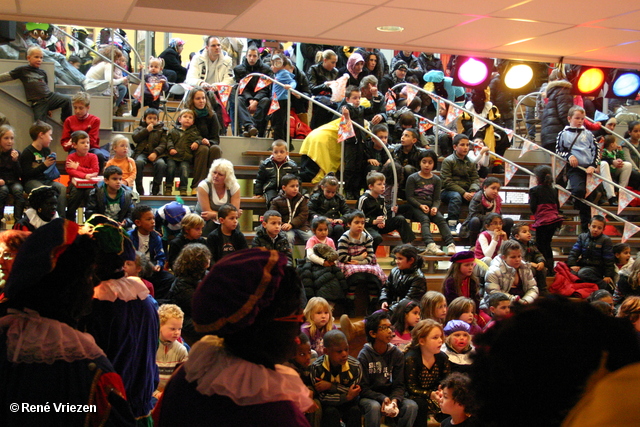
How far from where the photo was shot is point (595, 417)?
953 mm

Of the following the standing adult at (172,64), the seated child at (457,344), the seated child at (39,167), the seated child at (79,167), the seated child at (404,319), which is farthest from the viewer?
the standing adult at (172,64)

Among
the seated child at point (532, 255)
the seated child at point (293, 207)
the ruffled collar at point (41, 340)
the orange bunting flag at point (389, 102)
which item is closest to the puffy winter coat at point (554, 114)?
Result: the orange bunting flag at point (389, 102)

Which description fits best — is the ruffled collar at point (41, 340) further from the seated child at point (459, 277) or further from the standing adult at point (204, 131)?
the standing adult at point (204, 131)

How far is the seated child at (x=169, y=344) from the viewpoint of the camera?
4.14m

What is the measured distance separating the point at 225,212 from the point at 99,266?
387 cm

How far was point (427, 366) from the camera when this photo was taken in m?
4.58

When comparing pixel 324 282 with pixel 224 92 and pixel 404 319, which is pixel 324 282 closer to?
pixel 404 319

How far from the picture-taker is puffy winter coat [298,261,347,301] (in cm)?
602

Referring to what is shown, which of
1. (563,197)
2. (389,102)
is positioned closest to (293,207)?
(389,102)

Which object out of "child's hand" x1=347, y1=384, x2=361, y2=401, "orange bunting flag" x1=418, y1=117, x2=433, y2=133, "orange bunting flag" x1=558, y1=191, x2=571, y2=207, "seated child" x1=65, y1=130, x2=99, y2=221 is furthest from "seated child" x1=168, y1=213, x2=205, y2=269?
"orange bunting flag" x1=558, y1=191, x2=571, y2=207

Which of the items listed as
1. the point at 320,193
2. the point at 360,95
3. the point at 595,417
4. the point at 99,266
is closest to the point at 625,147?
the point at 360,95

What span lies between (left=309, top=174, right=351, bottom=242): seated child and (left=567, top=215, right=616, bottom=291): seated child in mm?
2647

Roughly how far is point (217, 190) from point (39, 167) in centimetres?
178

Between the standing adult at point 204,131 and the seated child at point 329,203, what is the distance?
1439mm
